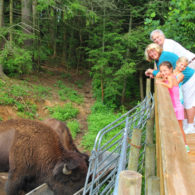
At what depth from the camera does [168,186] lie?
1082 millimetres

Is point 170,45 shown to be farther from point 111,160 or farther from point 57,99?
point 57,99

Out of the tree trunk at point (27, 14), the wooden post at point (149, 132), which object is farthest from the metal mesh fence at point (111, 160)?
the tree trunk at point (27, 14)

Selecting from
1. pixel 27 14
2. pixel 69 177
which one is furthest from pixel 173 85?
pixel 27 14

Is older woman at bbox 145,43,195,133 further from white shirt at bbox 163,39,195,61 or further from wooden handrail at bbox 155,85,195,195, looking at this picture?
wooden handrail at bbox 155,85,195,195

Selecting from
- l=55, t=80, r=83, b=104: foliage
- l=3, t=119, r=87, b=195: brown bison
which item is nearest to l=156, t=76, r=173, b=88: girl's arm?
l=3, t=119, r=87, b=195: brown bison

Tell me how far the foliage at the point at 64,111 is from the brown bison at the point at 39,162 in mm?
5191

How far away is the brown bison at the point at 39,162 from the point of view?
3984mm

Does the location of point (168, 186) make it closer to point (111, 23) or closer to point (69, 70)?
point (111, 23)

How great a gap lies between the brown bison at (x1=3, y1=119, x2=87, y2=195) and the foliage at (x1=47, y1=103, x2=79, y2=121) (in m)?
5.19

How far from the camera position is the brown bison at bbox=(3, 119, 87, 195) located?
3.98 meters

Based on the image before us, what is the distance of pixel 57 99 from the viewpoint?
1116 cm

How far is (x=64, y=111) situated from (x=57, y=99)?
1.19 m

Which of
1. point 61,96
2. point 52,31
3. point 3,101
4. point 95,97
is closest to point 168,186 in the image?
point 3,101

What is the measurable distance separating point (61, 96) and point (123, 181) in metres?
10.5
